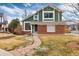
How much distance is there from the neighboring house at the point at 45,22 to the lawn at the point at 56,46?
0.07 metres

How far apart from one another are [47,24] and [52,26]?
60mm

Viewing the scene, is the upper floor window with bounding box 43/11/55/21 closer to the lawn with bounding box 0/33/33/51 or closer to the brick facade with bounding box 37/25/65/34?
the brick facade with bounding box 37/25/65/34

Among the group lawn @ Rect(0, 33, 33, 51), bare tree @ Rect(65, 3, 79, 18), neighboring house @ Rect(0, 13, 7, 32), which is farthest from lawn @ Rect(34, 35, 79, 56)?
neighboring house @ Rect(0, 13, 7, 32)

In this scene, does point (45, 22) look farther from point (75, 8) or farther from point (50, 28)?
point (75, 8)

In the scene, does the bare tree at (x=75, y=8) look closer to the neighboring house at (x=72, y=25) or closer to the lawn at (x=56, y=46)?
the neighboring house at (x=72, y=25)

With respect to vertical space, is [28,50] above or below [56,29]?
below

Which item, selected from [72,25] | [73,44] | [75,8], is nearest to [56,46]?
[73,44]

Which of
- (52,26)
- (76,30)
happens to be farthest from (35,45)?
(76,30)

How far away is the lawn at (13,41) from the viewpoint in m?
2.65

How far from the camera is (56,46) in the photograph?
265 cm

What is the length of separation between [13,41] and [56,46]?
1.56 feet

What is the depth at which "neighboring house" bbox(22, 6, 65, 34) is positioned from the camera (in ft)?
8.78

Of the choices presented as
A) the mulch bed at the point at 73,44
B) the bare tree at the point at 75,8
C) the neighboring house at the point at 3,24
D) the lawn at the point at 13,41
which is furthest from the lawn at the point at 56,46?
the neighboring house at the point at 3,24

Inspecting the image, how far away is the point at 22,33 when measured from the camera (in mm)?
2688
